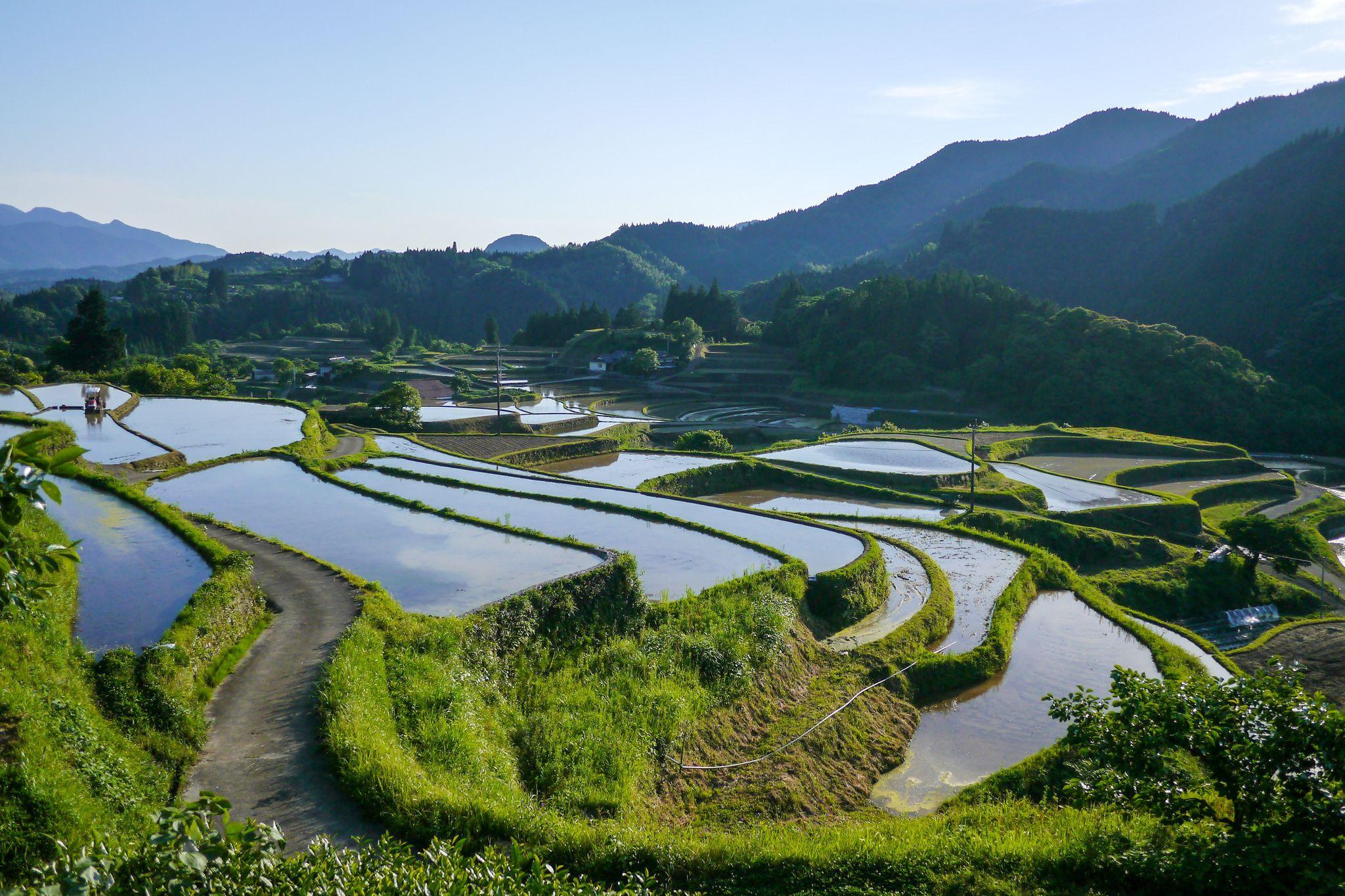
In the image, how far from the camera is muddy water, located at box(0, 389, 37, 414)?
25.3m

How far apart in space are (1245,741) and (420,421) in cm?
3774

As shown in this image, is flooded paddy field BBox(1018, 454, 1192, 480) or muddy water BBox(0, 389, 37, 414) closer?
muddy water BBox(0, 389, 37, 414)

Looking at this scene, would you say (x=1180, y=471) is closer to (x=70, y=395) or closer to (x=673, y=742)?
(x=673, y=742)

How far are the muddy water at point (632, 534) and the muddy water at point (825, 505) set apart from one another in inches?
329

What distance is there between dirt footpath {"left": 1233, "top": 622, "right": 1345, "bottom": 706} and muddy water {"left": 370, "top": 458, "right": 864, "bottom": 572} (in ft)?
29.5

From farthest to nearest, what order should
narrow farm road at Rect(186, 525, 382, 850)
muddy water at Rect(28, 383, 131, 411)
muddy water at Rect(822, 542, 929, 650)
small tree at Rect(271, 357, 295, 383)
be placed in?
small tree at Rect(271, 357, 295, 383) → muddy water at Rect(28, 383, 131, 411) → muddy water at Rect(822, 542, 929, 650) → narrow farm road at Rect(186, 525, 382, 850)

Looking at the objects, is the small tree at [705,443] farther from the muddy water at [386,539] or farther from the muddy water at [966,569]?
the muddy water at [386,539]

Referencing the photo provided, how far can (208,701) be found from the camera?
8.20m

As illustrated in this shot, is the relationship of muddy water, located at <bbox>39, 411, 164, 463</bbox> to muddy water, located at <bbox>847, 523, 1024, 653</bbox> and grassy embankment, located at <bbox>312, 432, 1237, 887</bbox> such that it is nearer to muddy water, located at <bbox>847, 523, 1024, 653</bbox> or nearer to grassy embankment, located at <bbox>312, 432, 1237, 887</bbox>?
grassy embankment, located at <bbox>312, 432, 1237, 887</bbox>

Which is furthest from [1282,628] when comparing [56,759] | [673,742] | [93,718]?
[56,759]

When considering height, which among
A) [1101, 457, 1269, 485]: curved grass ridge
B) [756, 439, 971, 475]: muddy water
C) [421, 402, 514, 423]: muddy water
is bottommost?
[1101, 457, 1269, 485]: curved grass ridge

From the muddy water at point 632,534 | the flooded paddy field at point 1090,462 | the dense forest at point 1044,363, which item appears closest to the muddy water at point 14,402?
the muddy water at point 632,534

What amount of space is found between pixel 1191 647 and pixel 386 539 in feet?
56.8

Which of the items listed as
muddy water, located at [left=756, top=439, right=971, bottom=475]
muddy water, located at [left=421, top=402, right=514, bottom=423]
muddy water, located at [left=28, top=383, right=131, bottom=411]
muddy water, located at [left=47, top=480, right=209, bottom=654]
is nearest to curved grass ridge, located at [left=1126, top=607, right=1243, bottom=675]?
muddy water, located at [left=756, top=439, right=971, bottom=475]
